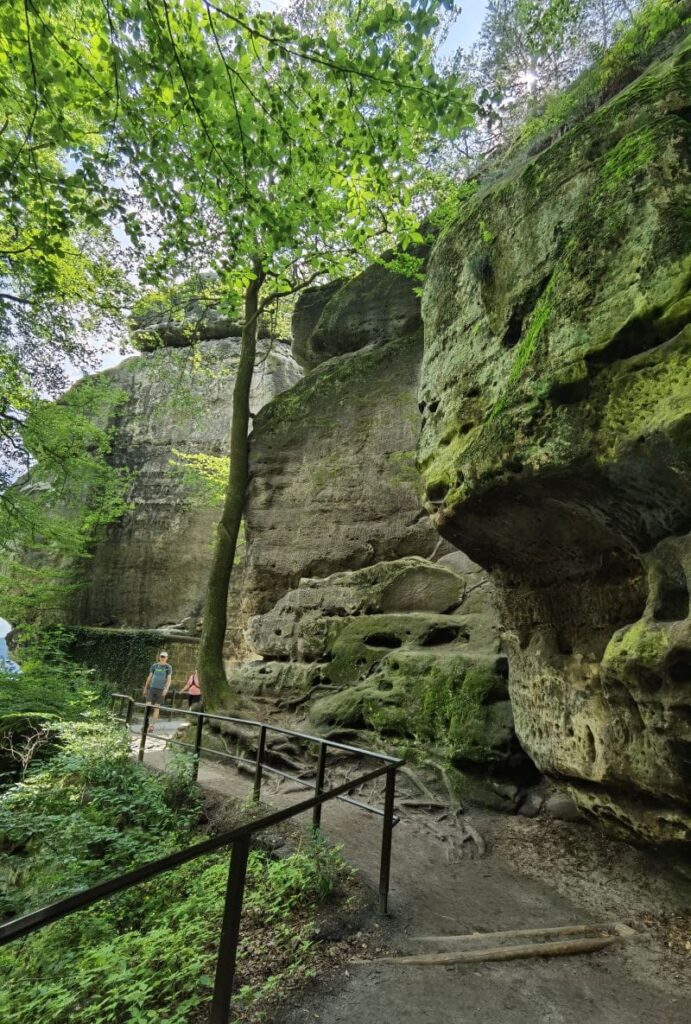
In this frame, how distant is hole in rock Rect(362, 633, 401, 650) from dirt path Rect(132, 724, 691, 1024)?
2.54 metres

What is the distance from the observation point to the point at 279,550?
393 inches

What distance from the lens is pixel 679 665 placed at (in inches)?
114

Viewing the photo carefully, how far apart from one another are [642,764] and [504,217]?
444 cm

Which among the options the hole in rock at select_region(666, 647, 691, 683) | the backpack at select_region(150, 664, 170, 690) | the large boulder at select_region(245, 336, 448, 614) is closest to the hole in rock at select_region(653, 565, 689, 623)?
the hole in rock at select_region(666, 647, 691, 683)

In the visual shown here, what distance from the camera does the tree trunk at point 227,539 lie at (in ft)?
29.2

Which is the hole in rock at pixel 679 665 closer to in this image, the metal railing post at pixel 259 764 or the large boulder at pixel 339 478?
the metal railing post at pixel 259 764

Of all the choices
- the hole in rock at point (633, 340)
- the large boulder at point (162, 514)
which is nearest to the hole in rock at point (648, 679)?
the hole in rock at point (633, 340)

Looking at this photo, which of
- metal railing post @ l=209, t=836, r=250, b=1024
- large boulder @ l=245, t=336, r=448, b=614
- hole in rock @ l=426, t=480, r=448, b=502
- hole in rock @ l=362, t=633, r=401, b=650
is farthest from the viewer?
large boulder @ l=245, t=336, r=448, b=614

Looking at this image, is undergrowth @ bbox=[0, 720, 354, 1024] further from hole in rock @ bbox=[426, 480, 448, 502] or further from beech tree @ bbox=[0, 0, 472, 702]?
beech tree @ bbox=[0, 0, 472, 702]

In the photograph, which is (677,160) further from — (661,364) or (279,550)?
(279,550)

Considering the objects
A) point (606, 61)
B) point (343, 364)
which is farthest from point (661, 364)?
point (343, 364)

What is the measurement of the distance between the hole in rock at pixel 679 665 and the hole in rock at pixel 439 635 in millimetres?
4250

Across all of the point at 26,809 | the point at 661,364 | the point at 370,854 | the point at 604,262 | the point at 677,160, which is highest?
the point at 677,160

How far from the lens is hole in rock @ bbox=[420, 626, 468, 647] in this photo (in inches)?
281
